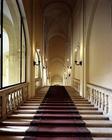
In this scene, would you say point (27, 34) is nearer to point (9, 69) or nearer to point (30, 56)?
point (30, 56)

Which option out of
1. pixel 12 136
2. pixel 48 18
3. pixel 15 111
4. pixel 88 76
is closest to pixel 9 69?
pixel 15 111

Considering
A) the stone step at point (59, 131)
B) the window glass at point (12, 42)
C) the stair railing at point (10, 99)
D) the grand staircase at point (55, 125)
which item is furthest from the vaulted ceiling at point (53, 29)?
the stone step at point (59, 131)

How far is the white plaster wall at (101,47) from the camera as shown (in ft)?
18.6

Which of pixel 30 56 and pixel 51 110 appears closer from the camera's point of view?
pixel 51 110

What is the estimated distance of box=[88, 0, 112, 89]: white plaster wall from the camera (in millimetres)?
5676

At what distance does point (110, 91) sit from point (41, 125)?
1682 millimetres

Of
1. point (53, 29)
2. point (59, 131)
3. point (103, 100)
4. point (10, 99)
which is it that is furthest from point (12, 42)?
point (53, 29)

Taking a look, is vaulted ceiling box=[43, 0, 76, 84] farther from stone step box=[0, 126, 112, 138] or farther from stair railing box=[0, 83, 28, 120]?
stone step box=[0, 126, 112, 138]

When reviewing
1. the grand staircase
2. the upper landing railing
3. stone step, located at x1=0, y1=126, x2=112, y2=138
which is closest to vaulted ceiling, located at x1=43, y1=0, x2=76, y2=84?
the upper landing railing

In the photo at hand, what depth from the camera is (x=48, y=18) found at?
19047mm

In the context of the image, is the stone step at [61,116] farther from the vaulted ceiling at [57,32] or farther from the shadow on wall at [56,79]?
the shadow on wall at [56,79]

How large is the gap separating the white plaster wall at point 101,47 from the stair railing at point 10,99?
2418 millimetres

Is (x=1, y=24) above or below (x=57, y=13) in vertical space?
below

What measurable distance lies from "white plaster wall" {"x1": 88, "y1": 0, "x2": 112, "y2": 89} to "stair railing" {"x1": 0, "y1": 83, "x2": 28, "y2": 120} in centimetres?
242
